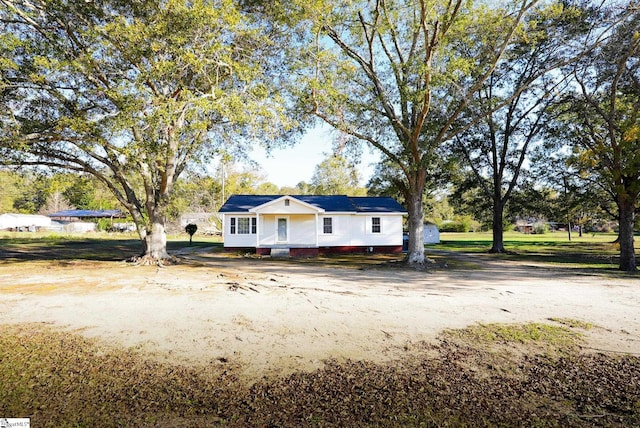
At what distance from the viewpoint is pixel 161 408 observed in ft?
11.6

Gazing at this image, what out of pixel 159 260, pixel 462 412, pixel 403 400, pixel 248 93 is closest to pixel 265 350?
pixel 403 400

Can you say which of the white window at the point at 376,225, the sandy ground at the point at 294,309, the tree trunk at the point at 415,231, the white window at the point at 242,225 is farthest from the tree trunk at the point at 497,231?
the white window at the point at 242,225

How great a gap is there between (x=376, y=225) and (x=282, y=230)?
6.87 metres

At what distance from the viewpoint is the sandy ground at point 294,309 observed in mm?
5293

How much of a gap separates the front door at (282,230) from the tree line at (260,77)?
7328 millimetres

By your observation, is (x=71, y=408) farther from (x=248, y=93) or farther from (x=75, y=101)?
(x=75, y=101)

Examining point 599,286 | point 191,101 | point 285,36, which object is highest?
point 285,36

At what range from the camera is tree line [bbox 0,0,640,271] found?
1235cm

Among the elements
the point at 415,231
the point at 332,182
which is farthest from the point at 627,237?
the point at 332,182

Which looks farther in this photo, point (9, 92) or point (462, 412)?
point (9, 92)

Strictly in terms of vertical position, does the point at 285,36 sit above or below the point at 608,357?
above

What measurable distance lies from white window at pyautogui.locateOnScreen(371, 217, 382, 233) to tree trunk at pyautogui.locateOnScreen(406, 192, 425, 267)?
8.65 meters

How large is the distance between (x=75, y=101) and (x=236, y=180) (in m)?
33.0

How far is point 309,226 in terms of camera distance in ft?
81.3
